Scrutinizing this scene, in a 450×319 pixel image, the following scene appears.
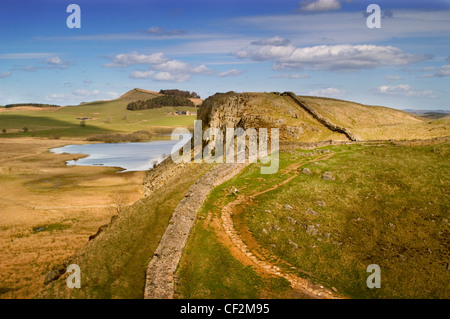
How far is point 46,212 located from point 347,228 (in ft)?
96.7

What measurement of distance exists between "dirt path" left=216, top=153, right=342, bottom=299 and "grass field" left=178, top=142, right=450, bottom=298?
33 centimetres

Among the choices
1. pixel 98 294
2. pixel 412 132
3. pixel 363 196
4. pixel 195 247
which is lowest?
pixel 98 294

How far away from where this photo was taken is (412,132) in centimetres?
3688

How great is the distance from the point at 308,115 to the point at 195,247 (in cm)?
2874

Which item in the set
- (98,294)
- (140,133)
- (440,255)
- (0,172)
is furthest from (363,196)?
(140,133)

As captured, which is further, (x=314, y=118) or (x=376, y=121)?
(x=376, y=121)

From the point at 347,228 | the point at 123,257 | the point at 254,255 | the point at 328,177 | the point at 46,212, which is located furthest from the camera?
the point at 46,212

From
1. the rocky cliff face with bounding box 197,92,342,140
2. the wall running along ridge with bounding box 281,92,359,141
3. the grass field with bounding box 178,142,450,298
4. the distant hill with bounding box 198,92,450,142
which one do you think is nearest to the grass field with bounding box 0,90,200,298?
the grass field with bounding box 178,142,450,298

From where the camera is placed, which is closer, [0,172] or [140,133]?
[0,172]

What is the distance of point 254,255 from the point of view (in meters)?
15.7

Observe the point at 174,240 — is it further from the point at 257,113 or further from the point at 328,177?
the point at 257,113

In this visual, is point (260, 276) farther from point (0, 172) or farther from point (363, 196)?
point (0, 172)

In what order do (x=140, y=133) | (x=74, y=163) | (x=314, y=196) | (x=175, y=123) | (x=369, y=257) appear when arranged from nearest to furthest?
1. (x=369, y=257)
2. (x=314, y=196)
3. (x=74, y=163)
4. (x=140, y=133)
5. (x=175, y=123)

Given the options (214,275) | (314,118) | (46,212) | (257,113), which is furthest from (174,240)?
(314,118)
